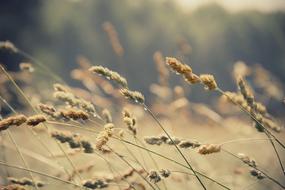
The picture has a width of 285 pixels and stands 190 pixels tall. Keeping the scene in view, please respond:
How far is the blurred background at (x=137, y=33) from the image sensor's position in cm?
1490

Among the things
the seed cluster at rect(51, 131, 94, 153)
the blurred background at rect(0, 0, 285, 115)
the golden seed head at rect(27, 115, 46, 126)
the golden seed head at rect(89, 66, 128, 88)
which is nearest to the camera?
the golden seed head at rect(27, 115, 46, 126)

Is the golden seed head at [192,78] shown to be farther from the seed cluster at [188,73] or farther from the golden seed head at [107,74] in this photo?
the golden seed head at [107,74]

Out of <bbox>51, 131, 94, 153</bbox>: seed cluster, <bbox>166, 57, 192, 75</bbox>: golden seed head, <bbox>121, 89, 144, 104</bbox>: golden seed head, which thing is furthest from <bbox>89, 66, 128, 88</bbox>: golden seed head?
<bbox>51, 131, 94, 153</bbox>: seed cluster

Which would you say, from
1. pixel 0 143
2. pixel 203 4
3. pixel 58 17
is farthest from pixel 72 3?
pixel 0 143

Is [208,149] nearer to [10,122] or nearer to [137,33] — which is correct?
[10,122]

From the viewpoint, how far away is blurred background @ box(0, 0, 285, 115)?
14.9m

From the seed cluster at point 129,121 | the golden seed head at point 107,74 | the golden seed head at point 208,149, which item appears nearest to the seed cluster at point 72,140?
the seed cluster at point 129,121

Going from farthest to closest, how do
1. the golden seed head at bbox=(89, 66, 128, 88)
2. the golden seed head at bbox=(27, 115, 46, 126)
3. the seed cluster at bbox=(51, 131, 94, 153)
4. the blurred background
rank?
the blurred background
the seed cluster at bbox=(51, 131, 94, 153)
the golden seed head at bbox=(89, 66, 128, 88)
the golden seed head at bbox=(27, 115, 46, 126)

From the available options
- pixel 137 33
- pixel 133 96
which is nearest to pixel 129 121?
pixel 133 96

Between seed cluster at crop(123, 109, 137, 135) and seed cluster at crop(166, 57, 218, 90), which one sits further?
seed cluster at crop(123, 109, 137, 135)

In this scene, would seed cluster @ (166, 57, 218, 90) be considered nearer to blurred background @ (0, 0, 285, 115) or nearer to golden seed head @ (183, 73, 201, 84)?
golden seed head @ (183, 73, 201, 84)

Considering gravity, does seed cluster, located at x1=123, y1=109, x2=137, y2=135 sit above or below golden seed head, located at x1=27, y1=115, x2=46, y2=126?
above

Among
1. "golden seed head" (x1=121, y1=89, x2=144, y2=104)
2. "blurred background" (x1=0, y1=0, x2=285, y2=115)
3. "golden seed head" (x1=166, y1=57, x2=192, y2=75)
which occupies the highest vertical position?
"blurred background" (x1=0, y1=0, x2=285, y2=115)

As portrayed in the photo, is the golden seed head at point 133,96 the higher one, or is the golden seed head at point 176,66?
the golden seed head at point 176,66
